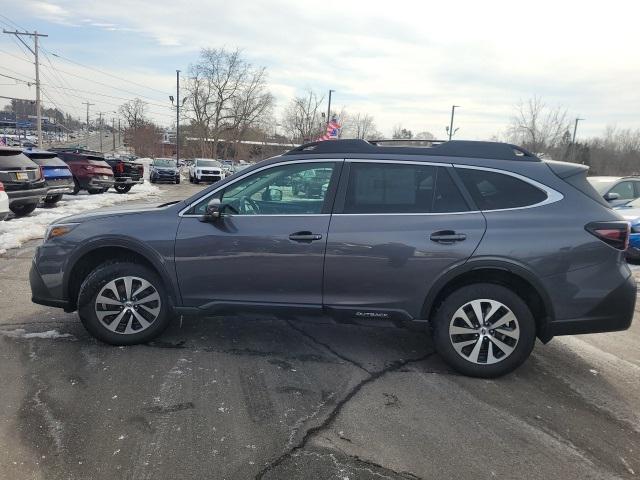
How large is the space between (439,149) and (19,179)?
10.2 meters

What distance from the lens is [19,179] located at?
10.5m

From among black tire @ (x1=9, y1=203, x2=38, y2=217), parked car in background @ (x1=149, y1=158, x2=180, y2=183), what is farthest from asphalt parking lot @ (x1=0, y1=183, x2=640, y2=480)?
parked car in background @ (x1=149, y1=158, x2=180, y2=183)

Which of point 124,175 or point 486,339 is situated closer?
point 486,339

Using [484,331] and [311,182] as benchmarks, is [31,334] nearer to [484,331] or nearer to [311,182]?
[311,182]

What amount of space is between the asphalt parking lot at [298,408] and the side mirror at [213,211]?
46.1 inches

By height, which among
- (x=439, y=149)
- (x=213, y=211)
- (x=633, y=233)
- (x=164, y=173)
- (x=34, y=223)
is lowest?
(x=34, y=223)

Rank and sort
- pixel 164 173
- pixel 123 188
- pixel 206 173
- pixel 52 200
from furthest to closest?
pixel 206 173
pixel 164 173
pixel 123 188
pixel 52 200

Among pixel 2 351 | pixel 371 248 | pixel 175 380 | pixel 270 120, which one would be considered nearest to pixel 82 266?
pixel 2 351

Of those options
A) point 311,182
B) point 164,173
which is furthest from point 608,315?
point 164,173

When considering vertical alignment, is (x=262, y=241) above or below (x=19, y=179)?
below

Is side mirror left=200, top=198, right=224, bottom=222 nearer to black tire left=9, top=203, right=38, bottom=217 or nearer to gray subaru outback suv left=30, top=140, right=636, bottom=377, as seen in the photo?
gray subaru outback suv left=30, top=140, right=636, bottom=377

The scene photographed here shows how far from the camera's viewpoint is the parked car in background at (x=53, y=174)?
1327cm

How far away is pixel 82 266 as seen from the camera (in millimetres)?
4203

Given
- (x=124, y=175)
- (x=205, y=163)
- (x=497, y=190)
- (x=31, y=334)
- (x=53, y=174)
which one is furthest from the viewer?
(x=205, y=163)
